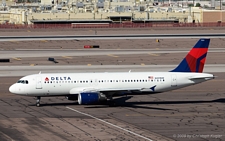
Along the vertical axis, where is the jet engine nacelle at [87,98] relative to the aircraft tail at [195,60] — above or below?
below

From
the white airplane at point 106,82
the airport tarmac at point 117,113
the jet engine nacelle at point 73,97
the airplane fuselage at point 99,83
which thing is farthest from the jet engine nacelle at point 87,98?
the jet engine nacelle at point 73,97

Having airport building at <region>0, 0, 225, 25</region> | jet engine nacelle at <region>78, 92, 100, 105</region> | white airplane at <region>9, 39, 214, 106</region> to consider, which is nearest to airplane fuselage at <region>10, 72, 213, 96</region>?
white airplane at <region>9, 39, 214, 106</region>

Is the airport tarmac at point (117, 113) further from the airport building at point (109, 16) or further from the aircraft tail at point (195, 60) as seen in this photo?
the airport building at point (109, 16)

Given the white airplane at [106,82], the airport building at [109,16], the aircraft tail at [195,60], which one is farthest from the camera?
the airport building at [109,16]

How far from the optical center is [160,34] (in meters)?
121

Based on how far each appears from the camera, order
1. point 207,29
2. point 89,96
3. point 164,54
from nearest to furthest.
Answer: point 89,96 → point 164,54 → point 207,29

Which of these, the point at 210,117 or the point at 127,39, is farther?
the point at 127,39

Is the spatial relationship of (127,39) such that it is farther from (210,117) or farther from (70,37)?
(210,117)

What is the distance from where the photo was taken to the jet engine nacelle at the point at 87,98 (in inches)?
2040

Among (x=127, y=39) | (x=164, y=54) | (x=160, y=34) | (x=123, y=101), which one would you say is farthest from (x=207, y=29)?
(x=123, y=101)

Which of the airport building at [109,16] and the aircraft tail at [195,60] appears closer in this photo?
the aircraft tail at [195,60]

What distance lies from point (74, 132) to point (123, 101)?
16.1 m

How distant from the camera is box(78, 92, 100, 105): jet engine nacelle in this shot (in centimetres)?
5181

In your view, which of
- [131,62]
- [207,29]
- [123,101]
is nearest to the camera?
[123,101]
